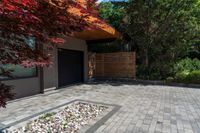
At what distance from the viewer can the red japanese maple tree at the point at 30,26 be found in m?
1.94

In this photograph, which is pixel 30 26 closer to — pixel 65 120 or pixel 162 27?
pixel 65 120

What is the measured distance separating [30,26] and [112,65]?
35.9 ft

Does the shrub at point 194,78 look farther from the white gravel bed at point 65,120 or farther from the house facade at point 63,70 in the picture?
the white gravel bed at point 65,120

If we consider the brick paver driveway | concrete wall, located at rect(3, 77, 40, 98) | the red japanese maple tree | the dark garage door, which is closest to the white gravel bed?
the brick paver driveway

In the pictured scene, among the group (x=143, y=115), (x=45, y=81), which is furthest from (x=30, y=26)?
(x=45, y=81)

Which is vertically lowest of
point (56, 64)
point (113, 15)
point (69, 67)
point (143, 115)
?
point (143, 115)

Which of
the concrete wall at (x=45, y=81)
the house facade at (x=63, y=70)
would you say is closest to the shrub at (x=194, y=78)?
the house facade at (x=63, y=70)

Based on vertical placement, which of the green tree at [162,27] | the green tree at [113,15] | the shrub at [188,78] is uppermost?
the green tree at [113,15]

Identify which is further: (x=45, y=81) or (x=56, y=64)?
(x=56, y=64)

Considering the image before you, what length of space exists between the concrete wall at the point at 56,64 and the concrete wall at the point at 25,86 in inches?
24.0

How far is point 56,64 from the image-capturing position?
28.7 ft

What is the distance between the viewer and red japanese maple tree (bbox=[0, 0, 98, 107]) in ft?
6.37

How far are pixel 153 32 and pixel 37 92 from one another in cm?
779

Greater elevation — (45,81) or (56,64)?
(56,64)
